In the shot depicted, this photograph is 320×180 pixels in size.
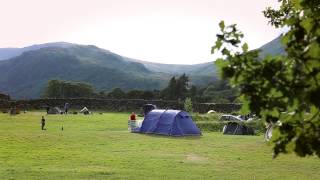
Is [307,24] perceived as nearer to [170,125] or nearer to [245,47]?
[245,47]

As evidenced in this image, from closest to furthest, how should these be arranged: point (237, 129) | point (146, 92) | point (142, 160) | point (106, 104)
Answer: point (142, 160), point (237, 129), point (106, 104), point (146, 92)

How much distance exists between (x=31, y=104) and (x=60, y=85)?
158 ft

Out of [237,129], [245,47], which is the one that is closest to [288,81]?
[245,47]

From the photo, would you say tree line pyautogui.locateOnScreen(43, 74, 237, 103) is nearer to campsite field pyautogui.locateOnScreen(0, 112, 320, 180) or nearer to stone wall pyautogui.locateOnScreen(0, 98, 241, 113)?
stone wall pyautogui.locateOnScreen(0, 98, 241, 113)

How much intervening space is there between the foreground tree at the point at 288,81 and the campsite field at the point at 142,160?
13164 mm

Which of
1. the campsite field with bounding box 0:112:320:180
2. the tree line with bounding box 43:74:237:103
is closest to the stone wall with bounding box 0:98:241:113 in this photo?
the tree line with bounding box 43:74:237:103

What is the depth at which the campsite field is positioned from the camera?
62.2ft

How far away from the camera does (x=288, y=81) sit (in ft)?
15.8

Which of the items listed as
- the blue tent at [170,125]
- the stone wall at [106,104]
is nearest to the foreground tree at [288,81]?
the blue tent at [170,125]

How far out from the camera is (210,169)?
20609mm

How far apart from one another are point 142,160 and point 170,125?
15.8 m

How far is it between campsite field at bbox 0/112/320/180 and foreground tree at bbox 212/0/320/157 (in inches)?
518

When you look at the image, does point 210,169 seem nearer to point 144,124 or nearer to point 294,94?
point 294,94

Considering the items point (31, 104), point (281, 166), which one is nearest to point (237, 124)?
point (281, 166)
